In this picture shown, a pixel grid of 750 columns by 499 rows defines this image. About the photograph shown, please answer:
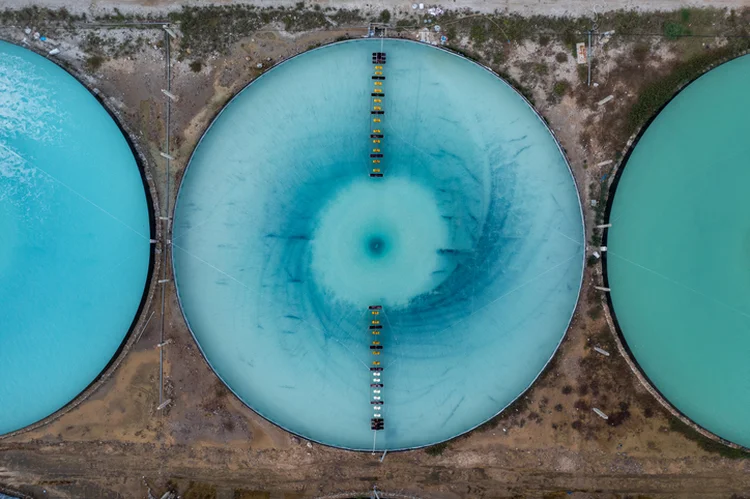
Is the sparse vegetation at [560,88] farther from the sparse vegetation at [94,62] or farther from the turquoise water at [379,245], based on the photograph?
the sparse vegetation at [94,62]

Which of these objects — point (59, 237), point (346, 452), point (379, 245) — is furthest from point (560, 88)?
point (59, 237)

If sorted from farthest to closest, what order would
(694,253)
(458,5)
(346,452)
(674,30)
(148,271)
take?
(346,452)
(458,5)
(674,30)
(148,271)
(694,253)

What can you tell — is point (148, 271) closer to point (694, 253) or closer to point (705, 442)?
point (694, 253)

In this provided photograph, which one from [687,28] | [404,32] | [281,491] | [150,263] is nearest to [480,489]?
[281,491]

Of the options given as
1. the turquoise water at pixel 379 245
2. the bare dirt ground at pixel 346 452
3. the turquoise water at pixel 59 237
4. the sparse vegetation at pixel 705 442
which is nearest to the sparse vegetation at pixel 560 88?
the bare dirt ground at pixel 346 452

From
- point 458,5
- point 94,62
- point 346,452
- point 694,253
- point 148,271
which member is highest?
point 458,5

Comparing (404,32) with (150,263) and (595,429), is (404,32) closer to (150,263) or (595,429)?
(150,263)

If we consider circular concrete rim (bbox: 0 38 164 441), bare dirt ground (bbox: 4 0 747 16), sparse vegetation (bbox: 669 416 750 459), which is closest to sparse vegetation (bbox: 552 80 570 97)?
bare dirt ground (bbox: 4 0 747 16)
